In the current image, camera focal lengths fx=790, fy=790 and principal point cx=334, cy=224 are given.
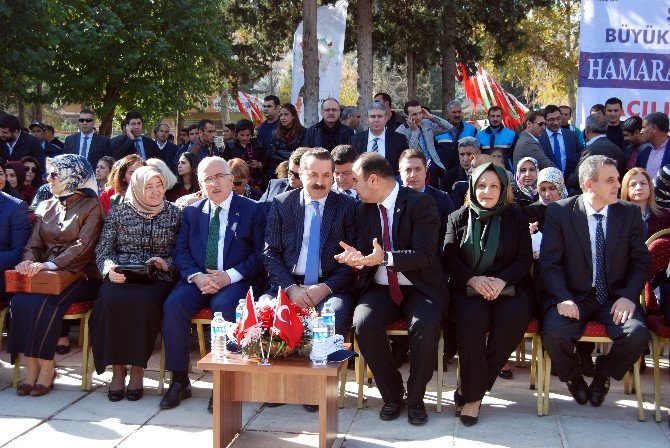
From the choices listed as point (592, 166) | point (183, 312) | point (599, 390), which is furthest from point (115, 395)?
point (592, 166)

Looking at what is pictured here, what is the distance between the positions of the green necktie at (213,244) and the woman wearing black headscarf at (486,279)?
1689 millimetres

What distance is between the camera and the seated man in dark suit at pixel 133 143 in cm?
999

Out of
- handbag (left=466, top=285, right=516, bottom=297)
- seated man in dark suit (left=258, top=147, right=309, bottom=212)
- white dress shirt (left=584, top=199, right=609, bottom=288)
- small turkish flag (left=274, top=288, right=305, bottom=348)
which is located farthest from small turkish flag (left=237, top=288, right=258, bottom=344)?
white dress shirt (left=584, top=199, right=609, bottom=288)

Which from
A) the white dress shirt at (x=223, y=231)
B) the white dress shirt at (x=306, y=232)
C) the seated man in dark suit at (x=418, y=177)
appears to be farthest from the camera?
the seated man in dark suit at (x=418, y=177)

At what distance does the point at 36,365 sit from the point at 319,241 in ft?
7.27

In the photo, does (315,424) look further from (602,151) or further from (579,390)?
(602,151)

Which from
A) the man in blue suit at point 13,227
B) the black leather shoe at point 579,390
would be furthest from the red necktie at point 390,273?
the man in blue suit at point 13,227

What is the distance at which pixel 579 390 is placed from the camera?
528 cm

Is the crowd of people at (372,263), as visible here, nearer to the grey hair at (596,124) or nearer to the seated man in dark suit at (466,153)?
the seated man in dark suit at (466,153)

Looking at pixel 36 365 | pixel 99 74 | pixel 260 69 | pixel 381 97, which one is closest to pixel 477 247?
pixel 36 365

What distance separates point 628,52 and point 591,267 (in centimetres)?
477

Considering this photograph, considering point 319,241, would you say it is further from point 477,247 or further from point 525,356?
point 525,356

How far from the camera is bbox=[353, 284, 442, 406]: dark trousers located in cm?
501

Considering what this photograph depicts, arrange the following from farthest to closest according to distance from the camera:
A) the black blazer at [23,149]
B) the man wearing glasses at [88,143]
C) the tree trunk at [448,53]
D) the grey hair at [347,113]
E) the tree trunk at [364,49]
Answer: the tree trunk at [448,53], the tree trunk at [364,49], the man wearing glasses at [88,143], the black blazer at [23,149], the grey hair at [347,113]
